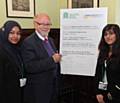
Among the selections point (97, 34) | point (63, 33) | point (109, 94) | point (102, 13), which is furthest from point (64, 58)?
point (109, 94)

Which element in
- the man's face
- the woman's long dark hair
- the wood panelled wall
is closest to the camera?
the woman's long dark hair

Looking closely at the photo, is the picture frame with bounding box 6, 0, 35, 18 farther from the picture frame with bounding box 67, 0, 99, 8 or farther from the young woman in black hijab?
the young woman in black hijab

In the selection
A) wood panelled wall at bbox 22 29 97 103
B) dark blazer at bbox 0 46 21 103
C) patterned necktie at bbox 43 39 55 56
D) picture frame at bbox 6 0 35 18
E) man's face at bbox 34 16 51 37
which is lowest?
wood panelled wall at bbox 22 29 97 103

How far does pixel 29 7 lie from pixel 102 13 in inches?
46.3

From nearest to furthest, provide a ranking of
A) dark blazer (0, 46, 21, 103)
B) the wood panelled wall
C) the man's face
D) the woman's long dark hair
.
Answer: dark blazer (0, 46, 21, 103)
the woman's long dark hair
the man's face
the wood panelled wall

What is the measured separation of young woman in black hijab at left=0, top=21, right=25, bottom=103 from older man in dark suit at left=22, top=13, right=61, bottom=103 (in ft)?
0.35

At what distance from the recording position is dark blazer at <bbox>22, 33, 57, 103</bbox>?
254 cm

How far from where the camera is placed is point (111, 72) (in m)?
2.49

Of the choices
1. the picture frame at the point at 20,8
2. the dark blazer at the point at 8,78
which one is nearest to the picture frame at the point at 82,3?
the picture frame at the point at 20,8

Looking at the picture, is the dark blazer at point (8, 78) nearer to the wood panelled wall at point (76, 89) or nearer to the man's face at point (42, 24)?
the man's face at point (42, 24)

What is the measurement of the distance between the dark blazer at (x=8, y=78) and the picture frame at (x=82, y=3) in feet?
5.50

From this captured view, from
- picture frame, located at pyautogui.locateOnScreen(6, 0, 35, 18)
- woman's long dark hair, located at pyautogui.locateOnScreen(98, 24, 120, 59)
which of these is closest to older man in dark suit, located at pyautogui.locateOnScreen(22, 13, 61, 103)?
woman's long dark hair, located at pyautogui.locateOnScreen(98, 24, 120, 59)

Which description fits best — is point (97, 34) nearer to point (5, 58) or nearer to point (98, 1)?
point (98, 1)

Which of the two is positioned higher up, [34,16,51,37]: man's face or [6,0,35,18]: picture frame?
[6,0,35,18]: picture frame
